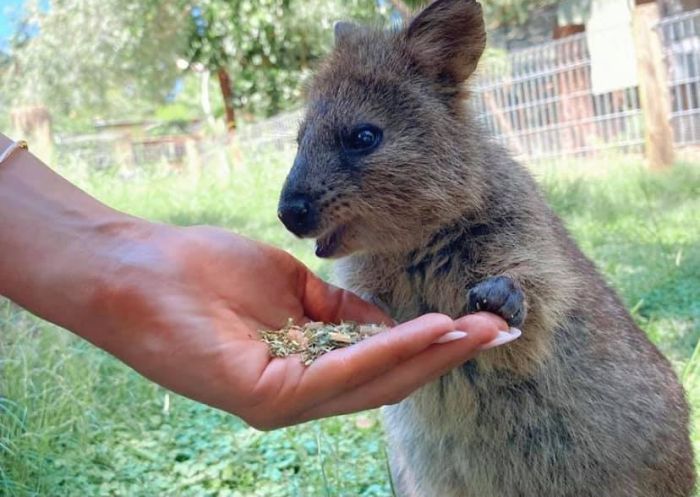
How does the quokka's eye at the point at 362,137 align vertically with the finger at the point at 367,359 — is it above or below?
above

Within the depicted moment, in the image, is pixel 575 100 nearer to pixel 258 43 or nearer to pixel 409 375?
pixel 409 375

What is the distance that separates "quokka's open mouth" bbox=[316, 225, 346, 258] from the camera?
242 cm

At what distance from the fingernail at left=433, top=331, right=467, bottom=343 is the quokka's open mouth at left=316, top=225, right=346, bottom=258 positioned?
667 millimetres

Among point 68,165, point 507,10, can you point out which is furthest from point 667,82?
point 68,165

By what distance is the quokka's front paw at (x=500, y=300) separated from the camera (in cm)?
206

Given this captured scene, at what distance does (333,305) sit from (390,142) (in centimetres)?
53

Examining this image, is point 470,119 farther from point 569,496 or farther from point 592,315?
point 569,496

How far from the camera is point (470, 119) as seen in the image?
267cm

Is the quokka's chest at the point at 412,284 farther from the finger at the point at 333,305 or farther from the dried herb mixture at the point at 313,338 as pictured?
the dried herb mixture at the point at 313,338

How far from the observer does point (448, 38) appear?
2.60 metres

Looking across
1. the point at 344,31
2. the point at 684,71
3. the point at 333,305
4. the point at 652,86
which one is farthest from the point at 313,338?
the point at 684,71

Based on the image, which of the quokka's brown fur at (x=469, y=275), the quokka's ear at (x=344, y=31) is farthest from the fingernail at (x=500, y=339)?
the quokka's ear at (x=344, y=31)

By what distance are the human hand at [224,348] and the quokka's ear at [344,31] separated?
0.97m

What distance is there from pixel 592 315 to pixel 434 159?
699mm
